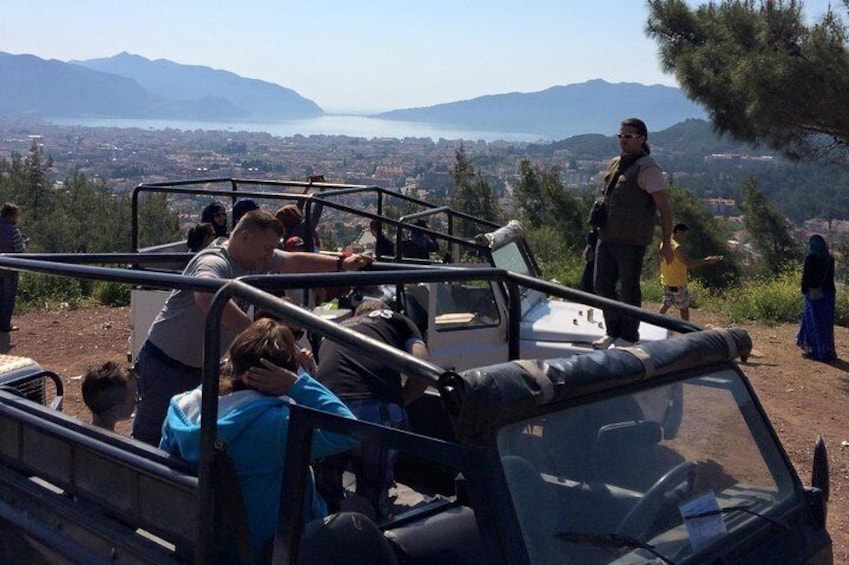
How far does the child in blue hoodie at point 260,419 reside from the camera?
2.58 meters

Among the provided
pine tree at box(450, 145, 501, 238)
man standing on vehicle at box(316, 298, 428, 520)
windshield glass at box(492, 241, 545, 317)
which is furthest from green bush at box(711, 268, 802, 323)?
pine tree at box(450, 145, 501, 238)

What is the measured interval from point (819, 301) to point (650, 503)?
8759mm

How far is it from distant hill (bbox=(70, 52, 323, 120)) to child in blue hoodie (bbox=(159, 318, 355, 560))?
16053 centimetres

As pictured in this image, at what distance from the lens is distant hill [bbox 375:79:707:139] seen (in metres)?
135

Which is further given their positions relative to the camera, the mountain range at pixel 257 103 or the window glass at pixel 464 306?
the mountain range at pixel 257 103

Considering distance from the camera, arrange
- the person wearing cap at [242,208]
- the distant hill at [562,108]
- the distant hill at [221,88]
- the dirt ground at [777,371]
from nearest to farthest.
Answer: the dirt ground at [777,371] < the person wearing cap at [242,208] < the distant hill at [562,108] < the distant hill at [221,88]

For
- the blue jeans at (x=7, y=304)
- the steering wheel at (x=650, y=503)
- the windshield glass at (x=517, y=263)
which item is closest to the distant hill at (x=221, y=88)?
the blue jeans at (x=7, y=304)

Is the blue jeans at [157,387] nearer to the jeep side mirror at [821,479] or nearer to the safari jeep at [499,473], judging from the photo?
the safari jeep at [499,473]

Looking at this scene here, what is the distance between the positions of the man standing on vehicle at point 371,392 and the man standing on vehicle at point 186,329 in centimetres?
29

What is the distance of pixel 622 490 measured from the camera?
2.42 m

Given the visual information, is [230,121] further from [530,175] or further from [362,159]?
[530,175]

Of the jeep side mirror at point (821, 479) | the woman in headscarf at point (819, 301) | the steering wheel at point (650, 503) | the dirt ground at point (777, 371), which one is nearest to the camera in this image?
the steering wheel at point (650, 503)

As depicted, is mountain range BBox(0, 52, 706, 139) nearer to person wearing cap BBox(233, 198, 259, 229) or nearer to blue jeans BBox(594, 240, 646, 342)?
blue jeans BBox(594, 240, 646, 342)

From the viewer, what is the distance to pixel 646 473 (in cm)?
250
